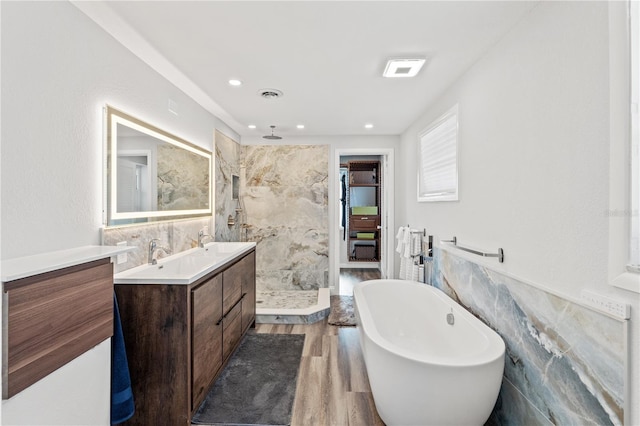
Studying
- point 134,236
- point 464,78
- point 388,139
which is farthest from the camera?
point 388,139

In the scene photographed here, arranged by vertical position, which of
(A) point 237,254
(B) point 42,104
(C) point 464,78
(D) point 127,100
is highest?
(C) point 464,78

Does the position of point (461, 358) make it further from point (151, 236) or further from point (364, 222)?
point (364, 222)

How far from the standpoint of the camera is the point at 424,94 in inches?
104

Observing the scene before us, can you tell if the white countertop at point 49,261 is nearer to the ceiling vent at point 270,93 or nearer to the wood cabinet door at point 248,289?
the wood cabinet door at point 248,289

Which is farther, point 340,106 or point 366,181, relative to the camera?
point 366,181

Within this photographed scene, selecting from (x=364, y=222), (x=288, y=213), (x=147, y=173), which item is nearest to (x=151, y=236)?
(x=147, y=173)

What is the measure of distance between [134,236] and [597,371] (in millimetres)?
2497

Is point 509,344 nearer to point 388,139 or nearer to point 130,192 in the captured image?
point 130,192

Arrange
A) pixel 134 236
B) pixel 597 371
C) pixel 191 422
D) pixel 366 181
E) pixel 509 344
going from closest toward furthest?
pixel 597 371
pixel 509 344
pixel 191 422
pixel 134 236
pixel 366 181

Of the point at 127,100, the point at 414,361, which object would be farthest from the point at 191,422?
the point at 127,100

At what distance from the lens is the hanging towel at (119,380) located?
1.50 metres

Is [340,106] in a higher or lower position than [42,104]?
higher

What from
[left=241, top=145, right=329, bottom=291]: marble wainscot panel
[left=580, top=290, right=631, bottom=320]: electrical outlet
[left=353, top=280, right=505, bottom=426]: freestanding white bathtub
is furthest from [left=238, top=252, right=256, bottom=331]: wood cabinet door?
[left=580, top=290, right=631, bottom=320]: electrical outlet

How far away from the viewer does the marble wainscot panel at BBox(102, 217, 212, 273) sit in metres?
1.78
